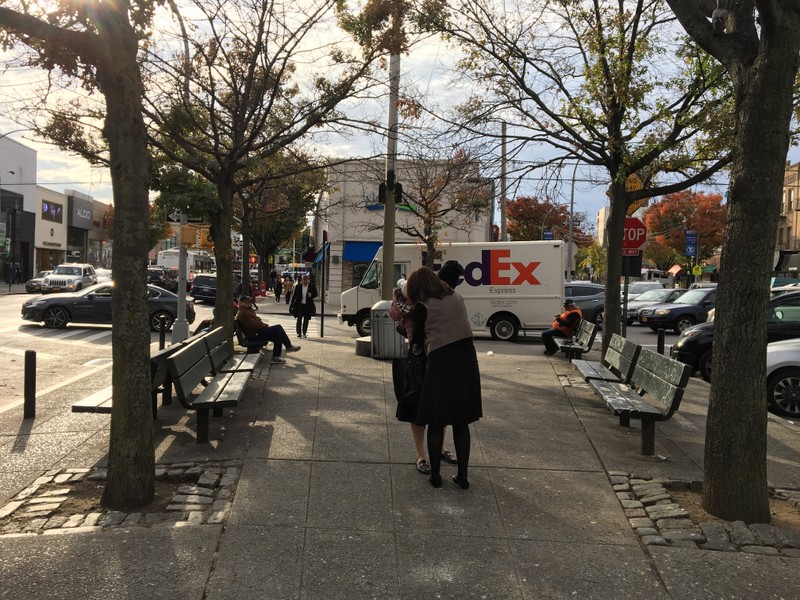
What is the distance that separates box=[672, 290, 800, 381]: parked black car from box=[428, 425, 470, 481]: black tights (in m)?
7.96

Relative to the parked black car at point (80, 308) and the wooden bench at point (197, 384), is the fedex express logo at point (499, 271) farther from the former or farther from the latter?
A: the wooden bench at point (197, 384)

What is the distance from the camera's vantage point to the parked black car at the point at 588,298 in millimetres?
22422

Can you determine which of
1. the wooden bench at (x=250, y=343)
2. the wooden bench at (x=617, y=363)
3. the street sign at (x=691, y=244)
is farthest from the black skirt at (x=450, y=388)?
the street sign at (x=691, y=244)

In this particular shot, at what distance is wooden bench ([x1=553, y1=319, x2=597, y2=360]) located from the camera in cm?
1227

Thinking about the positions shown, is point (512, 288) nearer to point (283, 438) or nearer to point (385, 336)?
point (385, 336)

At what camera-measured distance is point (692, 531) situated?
443cm

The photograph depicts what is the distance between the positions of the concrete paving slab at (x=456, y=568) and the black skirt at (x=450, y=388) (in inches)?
36.9

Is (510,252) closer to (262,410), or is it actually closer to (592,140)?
(592,140)

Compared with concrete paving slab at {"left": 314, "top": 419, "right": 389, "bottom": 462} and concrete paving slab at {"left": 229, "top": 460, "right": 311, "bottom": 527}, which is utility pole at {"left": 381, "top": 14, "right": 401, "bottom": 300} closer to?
concrete paving slab at {"left": 314, "top": 419, "right": 389, "bottom": 462}

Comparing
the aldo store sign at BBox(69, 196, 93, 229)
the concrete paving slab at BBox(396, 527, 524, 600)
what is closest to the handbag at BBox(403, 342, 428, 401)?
the concrete paving slab at BBox(396, 527, 524, 600)

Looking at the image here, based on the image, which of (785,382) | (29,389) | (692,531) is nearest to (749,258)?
(692,531)

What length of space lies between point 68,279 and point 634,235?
33271 millimetres

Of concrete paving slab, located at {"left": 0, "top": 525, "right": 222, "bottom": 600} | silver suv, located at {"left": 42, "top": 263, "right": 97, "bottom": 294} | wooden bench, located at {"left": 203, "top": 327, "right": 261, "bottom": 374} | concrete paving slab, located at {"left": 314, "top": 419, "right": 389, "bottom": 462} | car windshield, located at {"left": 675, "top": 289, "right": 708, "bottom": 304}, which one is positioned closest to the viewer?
concrete paving slab, located at {"left": 0, "top": 525, "right": 222, "bottom": 600}

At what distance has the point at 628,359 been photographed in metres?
8.27
